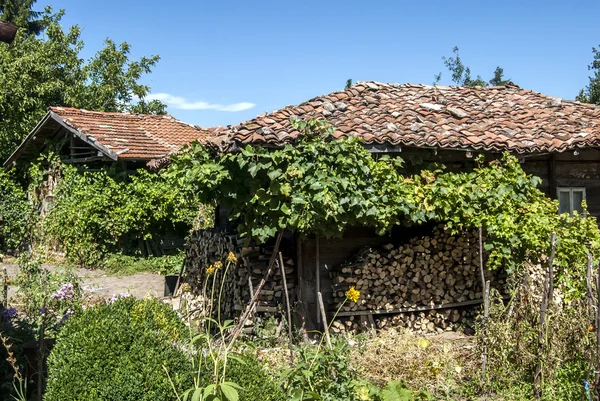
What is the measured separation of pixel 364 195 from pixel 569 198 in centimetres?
439

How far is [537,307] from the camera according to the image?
555cm

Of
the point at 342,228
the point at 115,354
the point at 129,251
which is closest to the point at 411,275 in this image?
the point at 342,228

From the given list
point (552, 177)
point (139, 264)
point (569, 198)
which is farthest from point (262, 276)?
point (139, 264)

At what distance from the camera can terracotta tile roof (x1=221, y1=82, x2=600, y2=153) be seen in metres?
7.98

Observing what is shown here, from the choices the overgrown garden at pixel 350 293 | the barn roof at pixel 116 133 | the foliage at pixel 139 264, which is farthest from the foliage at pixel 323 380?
the barn roof at pixel 116 133

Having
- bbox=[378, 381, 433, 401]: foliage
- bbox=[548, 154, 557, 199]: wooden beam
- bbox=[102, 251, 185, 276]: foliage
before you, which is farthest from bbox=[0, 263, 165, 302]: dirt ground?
bbox=[378, 381, 433, 401]: foliage

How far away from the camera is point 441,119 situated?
30.0ft

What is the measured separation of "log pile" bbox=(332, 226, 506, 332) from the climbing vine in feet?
1.34

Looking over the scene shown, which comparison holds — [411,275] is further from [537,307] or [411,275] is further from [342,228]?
[537,307]

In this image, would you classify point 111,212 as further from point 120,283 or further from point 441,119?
point 441,119

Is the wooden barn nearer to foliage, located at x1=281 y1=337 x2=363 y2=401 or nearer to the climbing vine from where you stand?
the climbing vine

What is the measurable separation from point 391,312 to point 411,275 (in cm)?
58

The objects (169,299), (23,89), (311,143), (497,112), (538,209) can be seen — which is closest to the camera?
(311,143)

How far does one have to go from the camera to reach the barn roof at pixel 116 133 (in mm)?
14305
